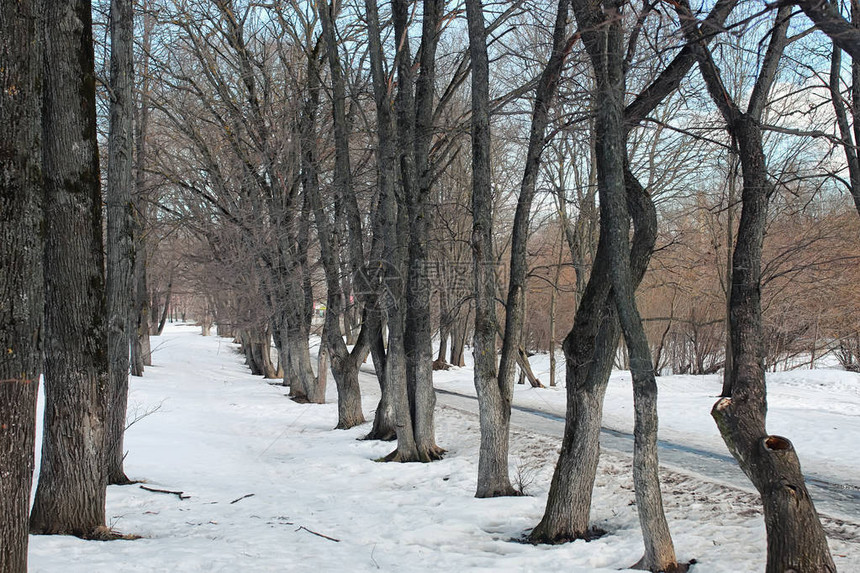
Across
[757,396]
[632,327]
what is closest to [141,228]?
[632,327]

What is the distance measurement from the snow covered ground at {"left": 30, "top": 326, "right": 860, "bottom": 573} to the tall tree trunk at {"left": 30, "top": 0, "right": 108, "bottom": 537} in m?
0.48

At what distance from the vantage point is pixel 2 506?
3.83 m

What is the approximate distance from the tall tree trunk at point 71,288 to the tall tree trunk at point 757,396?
5.11 meters

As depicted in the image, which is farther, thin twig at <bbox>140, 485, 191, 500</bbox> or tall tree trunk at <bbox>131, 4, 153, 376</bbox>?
tall tree trunk at <bbox>131, 4, 153, 376</bbox>

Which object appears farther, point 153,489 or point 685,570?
point 153,489

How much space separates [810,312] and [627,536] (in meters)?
22.6

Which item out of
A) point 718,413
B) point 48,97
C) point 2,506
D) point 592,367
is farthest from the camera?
point 592,367

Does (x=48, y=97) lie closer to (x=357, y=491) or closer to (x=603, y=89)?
(x=603, y=89)

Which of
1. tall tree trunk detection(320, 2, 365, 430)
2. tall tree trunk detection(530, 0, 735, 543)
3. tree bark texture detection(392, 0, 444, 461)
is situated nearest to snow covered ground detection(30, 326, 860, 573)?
tall tree trunk detection(530, 0, 735, 543)

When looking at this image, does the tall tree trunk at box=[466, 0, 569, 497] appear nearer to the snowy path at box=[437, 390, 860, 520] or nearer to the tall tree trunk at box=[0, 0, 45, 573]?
the snowy path at box=[437, 390, 860, 520]

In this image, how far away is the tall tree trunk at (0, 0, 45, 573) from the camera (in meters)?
3.67

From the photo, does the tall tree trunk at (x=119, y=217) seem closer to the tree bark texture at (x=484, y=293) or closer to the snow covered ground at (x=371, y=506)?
the snow covered ground at (x=371, y=506)

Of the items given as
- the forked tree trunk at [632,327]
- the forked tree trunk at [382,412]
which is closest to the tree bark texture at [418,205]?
the forked tree trunk at [382,412]

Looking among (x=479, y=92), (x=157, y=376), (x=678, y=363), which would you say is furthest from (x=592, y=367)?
(x=678, y=363)
